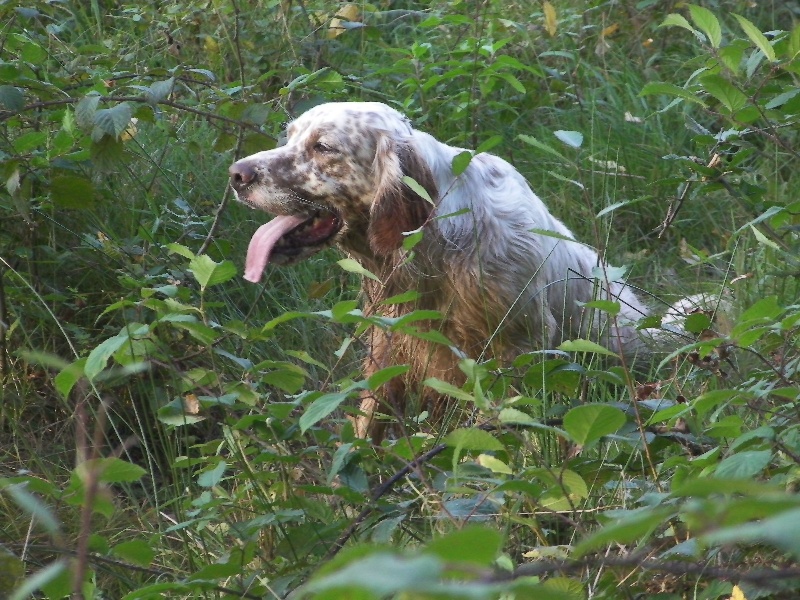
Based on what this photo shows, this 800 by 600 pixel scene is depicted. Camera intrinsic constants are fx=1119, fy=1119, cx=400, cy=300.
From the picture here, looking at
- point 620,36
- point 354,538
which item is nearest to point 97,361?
point 354,538

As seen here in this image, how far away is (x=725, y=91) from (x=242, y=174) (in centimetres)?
201

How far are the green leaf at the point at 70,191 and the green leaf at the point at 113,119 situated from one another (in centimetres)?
49

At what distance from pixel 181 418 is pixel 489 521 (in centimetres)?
65

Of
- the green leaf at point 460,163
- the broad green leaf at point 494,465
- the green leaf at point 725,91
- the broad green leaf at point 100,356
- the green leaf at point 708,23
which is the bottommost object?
the broad green leaf at point 494,465

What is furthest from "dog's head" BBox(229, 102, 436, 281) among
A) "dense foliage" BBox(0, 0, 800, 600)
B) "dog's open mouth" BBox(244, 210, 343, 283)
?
"dense foliage" BBox(0, 0, 800, 600)

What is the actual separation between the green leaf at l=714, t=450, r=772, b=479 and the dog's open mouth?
236cm

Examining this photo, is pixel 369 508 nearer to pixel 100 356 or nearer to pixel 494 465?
pixel 494 465

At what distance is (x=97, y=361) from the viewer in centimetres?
175

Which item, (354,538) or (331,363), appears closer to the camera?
(354,538)

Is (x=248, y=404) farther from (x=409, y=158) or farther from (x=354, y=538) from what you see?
(x=409, y=158)

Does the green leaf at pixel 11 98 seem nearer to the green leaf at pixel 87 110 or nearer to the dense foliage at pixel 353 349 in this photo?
the dense foliage at pixel 353 349

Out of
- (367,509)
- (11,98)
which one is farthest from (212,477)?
(11,98)

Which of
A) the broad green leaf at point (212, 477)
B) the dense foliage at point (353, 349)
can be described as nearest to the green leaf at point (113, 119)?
the dense foliage at point (353, 349)

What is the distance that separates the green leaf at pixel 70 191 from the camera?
3.43 m
